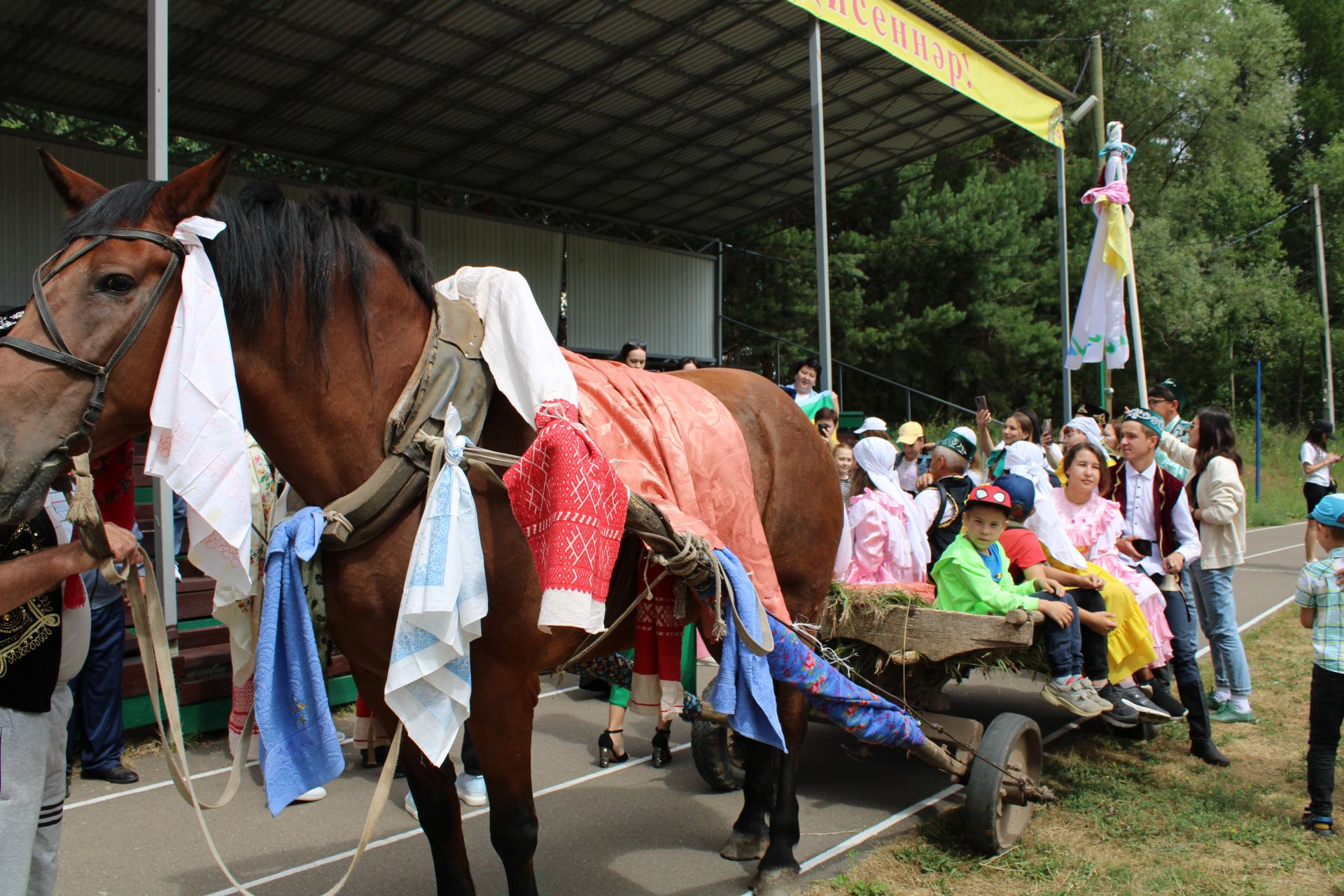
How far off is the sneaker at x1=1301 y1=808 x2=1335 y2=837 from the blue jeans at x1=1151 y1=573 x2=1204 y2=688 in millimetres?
1022

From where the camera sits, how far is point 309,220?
2.28 m

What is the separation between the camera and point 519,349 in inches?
93.1

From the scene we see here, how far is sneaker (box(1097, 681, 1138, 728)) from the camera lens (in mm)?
4500

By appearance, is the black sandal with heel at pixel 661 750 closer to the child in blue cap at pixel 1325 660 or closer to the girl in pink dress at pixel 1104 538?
the girl in pink dress at pixel 1104 538

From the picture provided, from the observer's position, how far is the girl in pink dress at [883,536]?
4926mm

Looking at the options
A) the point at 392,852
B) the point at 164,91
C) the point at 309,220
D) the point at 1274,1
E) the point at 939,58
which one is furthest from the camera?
the point at 1274,1

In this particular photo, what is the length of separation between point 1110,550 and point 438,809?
13.5ft

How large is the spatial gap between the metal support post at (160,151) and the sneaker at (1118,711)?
5.03 m

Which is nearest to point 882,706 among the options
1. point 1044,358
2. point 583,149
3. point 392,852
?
point 392,852

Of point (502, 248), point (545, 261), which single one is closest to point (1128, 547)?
point (502, 248)

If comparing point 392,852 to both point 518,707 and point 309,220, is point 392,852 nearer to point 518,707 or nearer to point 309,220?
point 518,707

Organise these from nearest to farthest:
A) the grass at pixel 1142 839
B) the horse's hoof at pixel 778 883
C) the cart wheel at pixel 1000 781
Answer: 1. the horse's hoof at pixel 778 883
2. the grass at pixel 1142 839
3. the cart wheel at pixel 1000 781

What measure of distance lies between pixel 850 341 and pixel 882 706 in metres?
18.9

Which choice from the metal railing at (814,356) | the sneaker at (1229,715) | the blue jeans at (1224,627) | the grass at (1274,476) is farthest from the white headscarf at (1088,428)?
the grass at (1274,476)
